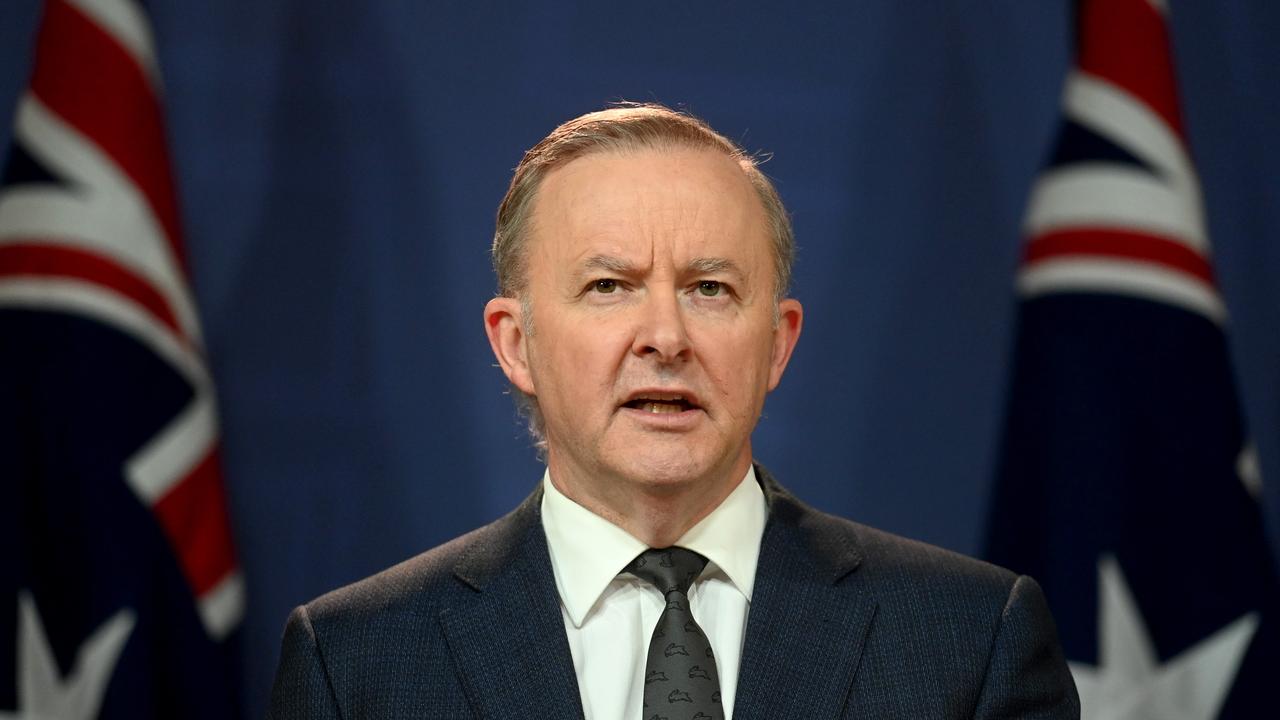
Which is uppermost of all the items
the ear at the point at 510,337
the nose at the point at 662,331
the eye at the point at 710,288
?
the eye at the point at 710,288

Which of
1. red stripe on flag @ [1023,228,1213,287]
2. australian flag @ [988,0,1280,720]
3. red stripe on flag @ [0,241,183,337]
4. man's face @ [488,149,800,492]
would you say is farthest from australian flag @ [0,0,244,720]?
red stripe on flag @ [1023,228,1213,287]

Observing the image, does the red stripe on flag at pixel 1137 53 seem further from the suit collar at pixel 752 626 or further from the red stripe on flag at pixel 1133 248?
the suit collar at pixel 752 626

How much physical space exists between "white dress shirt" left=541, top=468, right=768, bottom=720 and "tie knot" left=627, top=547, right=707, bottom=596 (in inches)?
0.4

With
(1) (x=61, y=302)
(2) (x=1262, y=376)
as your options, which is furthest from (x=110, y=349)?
(2) (x=1262, y=376)

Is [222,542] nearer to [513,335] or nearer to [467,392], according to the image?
[467,392]

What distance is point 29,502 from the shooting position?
2930mm

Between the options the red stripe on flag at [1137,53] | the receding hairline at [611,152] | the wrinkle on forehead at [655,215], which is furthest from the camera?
the red stripe on flag at [1137,53]

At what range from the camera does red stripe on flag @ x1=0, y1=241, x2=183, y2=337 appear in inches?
115

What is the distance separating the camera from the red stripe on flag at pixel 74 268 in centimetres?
293

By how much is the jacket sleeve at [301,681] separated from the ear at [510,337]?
1.40 feet

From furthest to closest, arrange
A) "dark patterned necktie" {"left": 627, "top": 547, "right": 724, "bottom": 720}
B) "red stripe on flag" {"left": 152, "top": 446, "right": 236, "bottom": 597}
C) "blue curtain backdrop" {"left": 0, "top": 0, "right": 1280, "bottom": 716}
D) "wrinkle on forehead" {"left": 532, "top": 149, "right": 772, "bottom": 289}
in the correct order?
"blue curtain backdrop" {"left": 0, "top": 0, "right": 1280, "bottom": 716} → "red stripe on flag" {"left": 152, "top": 446, "right": 236, "bottom": 597} → "wrinkle on forehead" {"left": 532, "top": 149, "right": 772, "bottom": 289} → "dark patterned necktie" {"left": 627, "top": 547, "right": 724, "bottom": 720}

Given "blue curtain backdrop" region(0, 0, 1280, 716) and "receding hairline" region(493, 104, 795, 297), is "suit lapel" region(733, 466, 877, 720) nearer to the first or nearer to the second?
"receding hairline" region(493, 104, 795, 297)

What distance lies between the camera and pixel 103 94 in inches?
119

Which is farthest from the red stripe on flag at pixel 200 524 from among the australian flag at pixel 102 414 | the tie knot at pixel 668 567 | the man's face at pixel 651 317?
the tie knot at pixel 668 567
